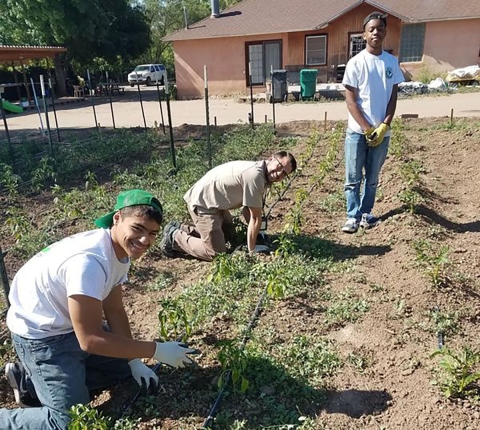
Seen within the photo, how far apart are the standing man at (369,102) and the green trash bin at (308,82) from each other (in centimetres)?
1284

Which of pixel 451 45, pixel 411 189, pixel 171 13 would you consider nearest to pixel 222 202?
pixel 411 189

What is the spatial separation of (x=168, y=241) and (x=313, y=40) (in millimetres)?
17847

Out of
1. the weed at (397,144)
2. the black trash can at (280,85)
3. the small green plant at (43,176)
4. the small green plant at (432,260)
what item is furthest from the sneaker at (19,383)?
the black trash can at (280,85)

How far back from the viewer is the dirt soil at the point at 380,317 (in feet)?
8.04

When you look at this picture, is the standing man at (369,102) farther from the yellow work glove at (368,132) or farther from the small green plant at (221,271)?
the small green plant at (221,271)

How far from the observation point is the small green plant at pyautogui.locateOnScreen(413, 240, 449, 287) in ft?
11.3

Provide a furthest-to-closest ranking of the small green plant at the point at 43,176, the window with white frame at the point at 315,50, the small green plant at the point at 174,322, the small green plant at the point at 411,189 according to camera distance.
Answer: the window with white frame at the point at 315,50, the small green plant at the point at 43,176, the small green plant at the point at 411,189, the small green plant at the point at 174,322

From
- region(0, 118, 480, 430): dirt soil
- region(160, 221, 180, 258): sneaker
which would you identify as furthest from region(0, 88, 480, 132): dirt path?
region(160, 221, 180, 258): sneaker

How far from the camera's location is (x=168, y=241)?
4359mm

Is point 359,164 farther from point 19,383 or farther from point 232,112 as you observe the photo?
point 232,112

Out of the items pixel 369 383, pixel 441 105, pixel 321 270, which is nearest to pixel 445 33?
pixel 441 105

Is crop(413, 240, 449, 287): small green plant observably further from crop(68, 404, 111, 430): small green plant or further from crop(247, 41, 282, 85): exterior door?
crop(247, 41, 282, 85): exterior door

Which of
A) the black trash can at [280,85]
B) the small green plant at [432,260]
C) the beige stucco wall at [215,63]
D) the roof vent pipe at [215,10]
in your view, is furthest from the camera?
the roof vent pipe at [215,10]

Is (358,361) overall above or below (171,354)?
below
